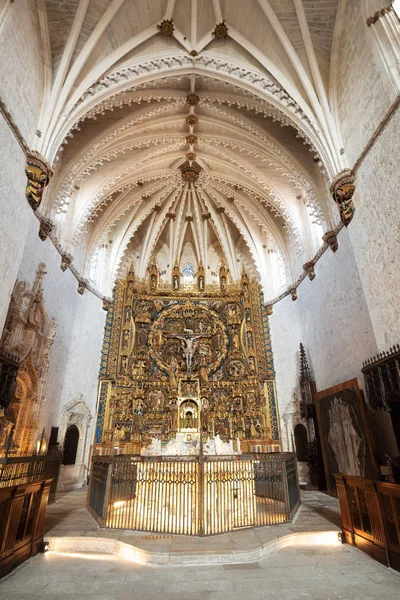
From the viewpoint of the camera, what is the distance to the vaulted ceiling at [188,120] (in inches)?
491

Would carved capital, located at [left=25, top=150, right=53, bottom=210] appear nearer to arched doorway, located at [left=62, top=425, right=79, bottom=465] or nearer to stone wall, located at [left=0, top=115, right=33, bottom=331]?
stone wall, located at [left=0, top=115, right=33, bottom=331]

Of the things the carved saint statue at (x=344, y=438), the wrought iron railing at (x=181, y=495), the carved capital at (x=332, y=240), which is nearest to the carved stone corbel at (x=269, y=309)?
the carved capital at (x=332, y=240)

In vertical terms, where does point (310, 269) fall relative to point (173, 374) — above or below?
above

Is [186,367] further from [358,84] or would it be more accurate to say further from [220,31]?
[220,31]

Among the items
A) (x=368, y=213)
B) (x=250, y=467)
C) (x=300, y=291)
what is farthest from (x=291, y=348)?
(x=250, y=467)

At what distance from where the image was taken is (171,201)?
22.7m

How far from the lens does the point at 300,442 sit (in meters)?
16.6

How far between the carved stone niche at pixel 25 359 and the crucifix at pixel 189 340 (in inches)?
359

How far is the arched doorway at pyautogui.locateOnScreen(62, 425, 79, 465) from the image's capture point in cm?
1527

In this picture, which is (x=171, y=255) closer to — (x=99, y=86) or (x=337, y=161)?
(x=99, y=86)

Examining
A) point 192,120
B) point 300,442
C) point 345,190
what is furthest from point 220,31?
point 300,442

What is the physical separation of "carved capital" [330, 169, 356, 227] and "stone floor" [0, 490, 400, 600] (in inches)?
384

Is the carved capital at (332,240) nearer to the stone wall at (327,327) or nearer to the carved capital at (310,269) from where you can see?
the stone wall at (327,327)

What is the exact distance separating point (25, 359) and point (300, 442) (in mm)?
13735
